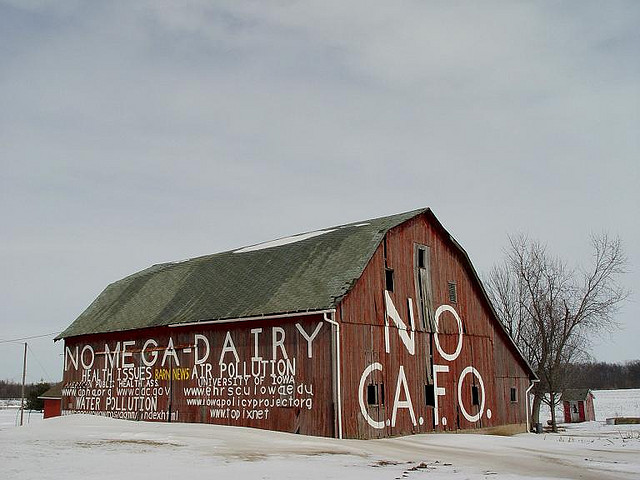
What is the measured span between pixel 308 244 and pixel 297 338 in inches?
203

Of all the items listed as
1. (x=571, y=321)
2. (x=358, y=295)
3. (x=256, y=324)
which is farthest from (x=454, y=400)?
(x=571, y=321)

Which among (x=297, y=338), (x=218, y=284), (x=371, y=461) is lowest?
(x=371, y=461)

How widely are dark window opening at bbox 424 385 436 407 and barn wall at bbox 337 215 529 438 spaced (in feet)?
0.44

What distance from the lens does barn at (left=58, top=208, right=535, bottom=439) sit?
23016 millimetres

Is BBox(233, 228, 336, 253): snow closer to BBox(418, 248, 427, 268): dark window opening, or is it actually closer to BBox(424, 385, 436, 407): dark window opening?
BBox(418, 248, 427, 268): dark window opening

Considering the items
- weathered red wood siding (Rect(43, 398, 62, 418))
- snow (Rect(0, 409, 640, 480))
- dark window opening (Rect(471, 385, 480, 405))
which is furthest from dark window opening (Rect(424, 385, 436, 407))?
weathered red wood siding (Rect(43, 398, 62, 418))

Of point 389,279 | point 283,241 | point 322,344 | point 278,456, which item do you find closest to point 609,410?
point 283,241

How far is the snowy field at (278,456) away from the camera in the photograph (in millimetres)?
13766

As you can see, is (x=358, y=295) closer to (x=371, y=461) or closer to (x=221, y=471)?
(x=371, y=461)

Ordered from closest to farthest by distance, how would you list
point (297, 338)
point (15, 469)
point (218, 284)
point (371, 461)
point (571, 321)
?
point (15, 469) → point (371, 461) → point (297, 338) → point (218, 284) → point (571, 321)

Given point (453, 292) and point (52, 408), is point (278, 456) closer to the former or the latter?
point (453, 292)

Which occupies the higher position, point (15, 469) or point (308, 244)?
point (308, 244)

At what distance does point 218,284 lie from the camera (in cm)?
2870

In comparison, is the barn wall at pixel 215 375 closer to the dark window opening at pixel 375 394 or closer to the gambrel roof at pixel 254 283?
the gambrel roof at pixel 254 283
